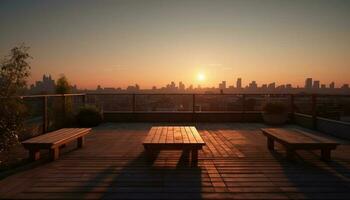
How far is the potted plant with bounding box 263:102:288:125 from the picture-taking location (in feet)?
33.9

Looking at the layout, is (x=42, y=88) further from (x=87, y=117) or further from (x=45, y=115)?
(x=87, y=117)

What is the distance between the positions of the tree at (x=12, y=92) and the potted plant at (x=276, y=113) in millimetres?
7730

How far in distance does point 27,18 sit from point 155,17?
4.51 meters

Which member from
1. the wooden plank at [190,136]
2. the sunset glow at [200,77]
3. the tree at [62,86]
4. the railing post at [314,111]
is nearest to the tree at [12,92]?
the wooden plank at [190,136]

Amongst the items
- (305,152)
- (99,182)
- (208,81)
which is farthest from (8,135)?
(208,81)

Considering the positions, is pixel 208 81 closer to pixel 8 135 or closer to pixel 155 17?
pixel 155 17

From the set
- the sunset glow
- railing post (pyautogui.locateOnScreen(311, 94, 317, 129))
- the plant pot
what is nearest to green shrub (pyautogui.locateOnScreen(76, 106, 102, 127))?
the plant pot

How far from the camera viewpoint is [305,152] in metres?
5.75

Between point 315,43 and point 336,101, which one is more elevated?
point 315,43

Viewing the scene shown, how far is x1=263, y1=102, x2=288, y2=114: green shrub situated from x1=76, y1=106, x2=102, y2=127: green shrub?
19.1ft

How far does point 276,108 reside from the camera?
34.0 feet

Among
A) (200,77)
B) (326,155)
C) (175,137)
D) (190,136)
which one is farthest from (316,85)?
(175,137)

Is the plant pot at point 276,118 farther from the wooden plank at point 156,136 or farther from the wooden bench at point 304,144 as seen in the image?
the wooden plank at point 156,136

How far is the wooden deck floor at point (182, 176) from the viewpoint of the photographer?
3379mm
